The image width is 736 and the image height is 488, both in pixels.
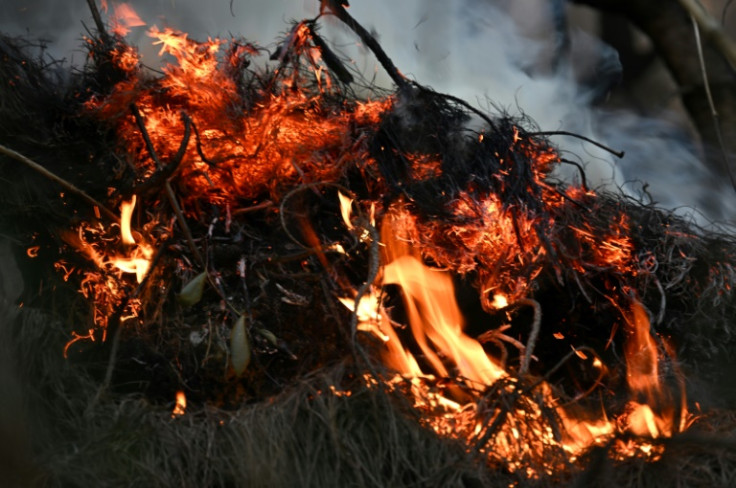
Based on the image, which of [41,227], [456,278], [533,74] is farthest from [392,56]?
[41,227]

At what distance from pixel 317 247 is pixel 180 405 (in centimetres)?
45

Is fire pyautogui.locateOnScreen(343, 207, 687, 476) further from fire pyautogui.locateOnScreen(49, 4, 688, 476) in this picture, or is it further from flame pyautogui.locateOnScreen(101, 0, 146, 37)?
flame pyautogui.locateOnScreen(101, 0, 146, 37)

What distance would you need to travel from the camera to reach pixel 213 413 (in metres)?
1.54

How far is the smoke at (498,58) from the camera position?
206 centimetres

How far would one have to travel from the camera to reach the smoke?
Result: 2059mm

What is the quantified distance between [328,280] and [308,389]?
0.29m

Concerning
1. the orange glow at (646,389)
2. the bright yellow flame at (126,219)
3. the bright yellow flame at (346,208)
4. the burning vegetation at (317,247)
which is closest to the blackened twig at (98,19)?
the burning vegetation at (317,247)

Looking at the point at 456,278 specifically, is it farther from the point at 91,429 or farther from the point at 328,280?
the point at 91,429

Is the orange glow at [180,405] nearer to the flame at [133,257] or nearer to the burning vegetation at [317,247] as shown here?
the burning vegetation at [317,247]

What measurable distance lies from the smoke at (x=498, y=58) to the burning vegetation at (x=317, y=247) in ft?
0.61

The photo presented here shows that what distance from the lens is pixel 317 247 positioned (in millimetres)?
1687

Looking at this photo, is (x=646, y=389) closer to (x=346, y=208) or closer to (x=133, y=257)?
(x=346, y=208)

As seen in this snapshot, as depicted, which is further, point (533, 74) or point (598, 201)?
point (533, 74)

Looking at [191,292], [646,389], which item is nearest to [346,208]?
[191,292]
